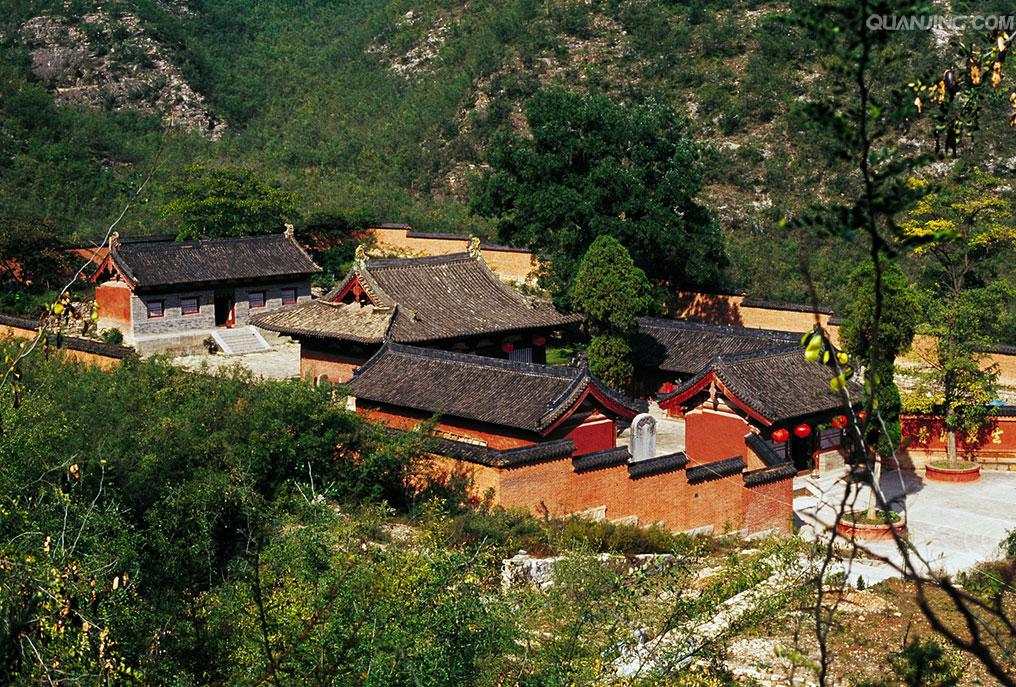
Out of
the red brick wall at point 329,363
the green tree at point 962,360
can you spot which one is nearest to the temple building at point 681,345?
the green tree at point 962,360

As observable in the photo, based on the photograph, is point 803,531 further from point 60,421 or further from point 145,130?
point 145,130

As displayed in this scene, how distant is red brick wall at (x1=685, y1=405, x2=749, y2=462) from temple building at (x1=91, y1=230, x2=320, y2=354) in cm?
1248

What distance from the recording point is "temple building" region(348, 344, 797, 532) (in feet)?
53.4

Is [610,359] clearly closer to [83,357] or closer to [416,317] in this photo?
[416,317]

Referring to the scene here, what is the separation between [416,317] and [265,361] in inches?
247

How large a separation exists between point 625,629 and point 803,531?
9.76 metres

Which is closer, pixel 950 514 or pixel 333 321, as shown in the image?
pixel 950 514

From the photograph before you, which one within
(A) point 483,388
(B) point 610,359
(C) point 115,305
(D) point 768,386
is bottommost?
(C) point 115,305

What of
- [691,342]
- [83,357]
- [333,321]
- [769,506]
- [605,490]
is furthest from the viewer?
[691,342]

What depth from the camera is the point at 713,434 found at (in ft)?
67.5

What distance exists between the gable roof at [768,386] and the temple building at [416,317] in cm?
405

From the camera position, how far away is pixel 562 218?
27422 millimetres

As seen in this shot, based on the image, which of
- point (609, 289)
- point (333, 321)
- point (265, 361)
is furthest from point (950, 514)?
point (265, 361)

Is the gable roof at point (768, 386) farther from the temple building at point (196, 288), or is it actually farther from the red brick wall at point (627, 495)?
the temple building at point (196, 288)
